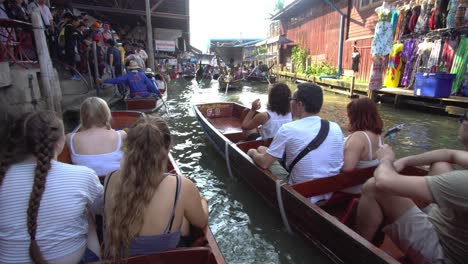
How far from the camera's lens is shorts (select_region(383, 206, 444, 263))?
167 centimetres

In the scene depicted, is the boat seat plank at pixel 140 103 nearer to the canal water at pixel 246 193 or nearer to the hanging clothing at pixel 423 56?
the canal water at pixel 246 193

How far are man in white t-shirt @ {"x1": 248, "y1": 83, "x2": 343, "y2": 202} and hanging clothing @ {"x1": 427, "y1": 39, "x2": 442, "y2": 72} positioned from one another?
788 cm

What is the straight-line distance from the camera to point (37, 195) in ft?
4.41

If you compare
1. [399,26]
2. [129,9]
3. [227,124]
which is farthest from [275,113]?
[129,9]

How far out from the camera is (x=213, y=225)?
3375mm

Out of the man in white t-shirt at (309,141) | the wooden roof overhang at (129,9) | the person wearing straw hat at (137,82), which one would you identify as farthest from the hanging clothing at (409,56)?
the wooden roof overhang at (129,9)

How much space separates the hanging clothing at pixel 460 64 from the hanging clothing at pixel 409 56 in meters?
1.43

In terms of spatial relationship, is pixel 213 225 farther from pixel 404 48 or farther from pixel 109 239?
pixel 404 48

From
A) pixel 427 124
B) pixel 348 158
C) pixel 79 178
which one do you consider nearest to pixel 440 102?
Result: pixel 427 124

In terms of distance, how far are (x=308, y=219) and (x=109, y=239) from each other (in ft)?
5.33

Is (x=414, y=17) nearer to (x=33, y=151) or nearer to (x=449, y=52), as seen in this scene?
(x=449, y=52)

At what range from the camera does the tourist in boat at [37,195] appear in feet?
4.42

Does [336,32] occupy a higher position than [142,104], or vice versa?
[336,32]

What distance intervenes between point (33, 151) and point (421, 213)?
2.23 meters
